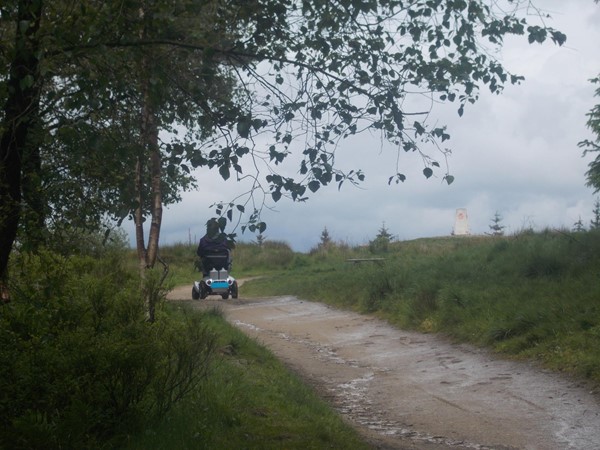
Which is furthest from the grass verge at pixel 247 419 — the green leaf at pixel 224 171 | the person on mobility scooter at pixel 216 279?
the person on mobility scooter at pixel 216 279

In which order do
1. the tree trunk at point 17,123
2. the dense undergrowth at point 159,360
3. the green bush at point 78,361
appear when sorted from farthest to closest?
the dense undergrowth at point 159,360, the green bush at point 78,361, the tree trunk at point 17,123

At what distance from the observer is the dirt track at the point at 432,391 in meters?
9.16

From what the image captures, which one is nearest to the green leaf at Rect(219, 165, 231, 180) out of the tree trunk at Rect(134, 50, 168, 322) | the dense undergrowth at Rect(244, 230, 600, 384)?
the tree trunk at Rect(134, 50, 168, 322)

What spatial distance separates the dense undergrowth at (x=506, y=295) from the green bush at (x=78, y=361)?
6.10m

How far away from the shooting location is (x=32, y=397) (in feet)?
21.8

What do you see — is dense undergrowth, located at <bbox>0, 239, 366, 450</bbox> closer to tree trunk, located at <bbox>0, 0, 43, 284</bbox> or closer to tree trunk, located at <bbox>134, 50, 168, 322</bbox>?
tree trunk, located at <bbox>134, 50, 168, 322</bbox>

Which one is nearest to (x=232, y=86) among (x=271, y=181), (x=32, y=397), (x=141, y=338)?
(x=271, y=181)

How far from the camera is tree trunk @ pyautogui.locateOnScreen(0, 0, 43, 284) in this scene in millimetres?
6305

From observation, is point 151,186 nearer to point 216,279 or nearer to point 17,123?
point 17,123

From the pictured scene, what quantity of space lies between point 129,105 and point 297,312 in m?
15.2

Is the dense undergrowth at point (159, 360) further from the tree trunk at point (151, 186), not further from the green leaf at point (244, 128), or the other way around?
the green leaf at point (244, 128)

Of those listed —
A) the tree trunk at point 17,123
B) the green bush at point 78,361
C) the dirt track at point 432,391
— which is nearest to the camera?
the tree trunk at point 17,123

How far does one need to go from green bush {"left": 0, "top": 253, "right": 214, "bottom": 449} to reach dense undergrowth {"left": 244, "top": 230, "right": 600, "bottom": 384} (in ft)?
20.0

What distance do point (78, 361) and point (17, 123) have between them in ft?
6.41
